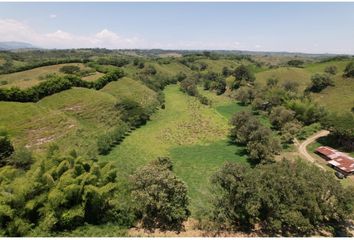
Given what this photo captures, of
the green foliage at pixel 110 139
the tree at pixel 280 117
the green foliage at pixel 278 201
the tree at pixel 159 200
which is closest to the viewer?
the green foliage at pixel 278 201

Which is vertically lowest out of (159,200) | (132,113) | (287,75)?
(132,113)

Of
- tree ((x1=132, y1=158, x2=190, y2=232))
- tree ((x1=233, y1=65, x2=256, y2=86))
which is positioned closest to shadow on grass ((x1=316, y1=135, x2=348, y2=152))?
tree ((x1=132, y1=158, x2=190, y2=232))

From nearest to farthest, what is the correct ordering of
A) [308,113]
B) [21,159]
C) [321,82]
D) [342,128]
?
1. [21,159]
2. [342,128]
3. [308,113]
4. [321,82]

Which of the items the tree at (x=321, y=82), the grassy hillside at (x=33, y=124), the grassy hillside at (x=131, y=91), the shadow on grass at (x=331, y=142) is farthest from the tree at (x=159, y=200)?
the tree at (x=321, y=82)

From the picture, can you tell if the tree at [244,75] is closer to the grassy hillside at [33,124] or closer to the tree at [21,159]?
the grassy hillside at [33,124]

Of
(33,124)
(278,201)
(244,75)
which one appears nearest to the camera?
(278,201)

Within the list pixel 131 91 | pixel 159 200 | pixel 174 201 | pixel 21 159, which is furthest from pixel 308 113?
pixel 21 159

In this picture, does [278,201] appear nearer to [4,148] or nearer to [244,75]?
[4,148]
